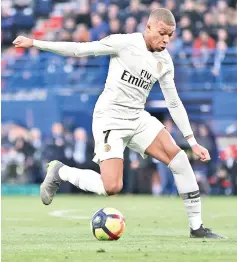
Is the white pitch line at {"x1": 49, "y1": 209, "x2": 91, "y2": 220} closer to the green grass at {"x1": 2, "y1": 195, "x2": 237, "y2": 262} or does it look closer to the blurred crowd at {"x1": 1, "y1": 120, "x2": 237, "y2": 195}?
the green grass at {"x1": 2, "y1": 195, "x2": 237, "y2": 262}

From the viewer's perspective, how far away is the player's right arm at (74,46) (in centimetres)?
822

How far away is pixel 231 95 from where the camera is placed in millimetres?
21203

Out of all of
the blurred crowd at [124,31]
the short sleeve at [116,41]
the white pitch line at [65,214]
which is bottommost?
the white pitch line at [65,214]

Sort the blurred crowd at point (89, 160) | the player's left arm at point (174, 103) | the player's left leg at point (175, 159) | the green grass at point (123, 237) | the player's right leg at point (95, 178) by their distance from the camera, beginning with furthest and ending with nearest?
the blurred crowd at point (89, 160) < the player's left arm at point (174, 103) < the player's left leg at point (175, 159) < the player's right leg at point (95, 178) < the green grass at point (123, 237)

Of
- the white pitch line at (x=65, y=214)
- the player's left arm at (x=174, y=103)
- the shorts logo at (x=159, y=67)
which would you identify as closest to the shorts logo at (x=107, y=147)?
the player's left arm at (x=174, y=103)

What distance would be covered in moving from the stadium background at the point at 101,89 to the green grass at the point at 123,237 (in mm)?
5211

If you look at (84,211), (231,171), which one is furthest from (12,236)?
(231,171)

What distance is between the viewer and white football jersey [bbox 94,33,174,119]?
9.02m

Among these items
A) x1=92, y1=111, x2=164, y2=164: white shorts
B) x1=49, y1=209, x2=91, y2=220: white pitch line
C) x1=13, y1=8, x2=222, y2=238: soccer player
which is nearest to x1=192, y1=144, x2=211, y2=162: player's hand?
x1=13, y1=8, x2=222, y2=238: soccer player

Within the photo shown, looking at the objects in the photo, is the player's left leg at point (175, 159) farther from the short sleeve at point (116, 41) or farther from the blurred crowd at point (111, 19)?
the blurred crowd at point (111, 19)

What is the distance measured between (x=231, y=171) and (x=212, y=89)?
2.34 m

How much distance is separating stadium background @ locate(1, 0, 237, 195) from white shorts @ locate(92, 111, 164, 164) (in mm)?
10913

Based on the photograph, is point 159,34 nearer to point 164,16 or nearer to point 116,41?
point 164,16

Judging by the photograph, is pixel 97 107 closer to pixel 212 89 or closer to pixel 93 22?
pixel 212 89
